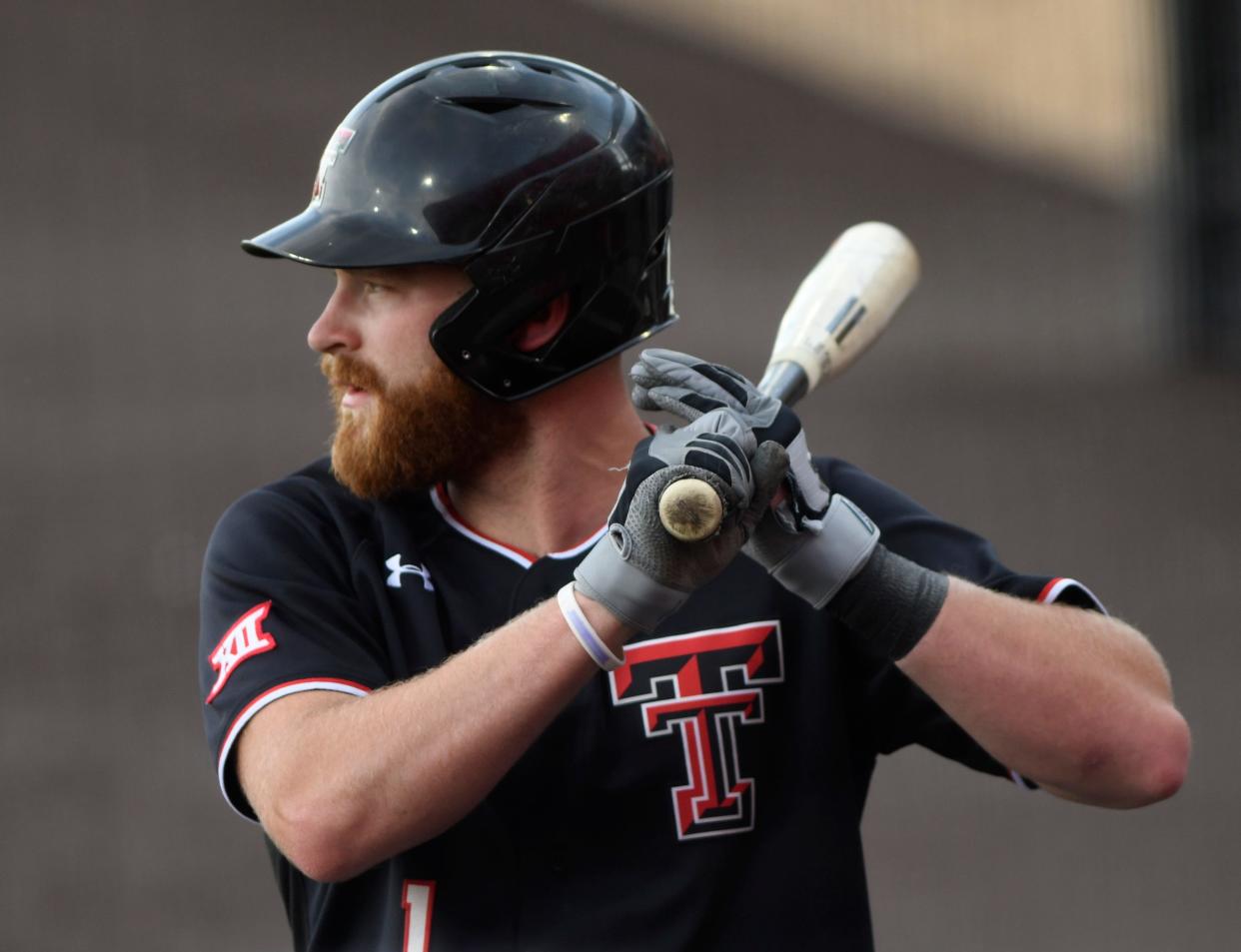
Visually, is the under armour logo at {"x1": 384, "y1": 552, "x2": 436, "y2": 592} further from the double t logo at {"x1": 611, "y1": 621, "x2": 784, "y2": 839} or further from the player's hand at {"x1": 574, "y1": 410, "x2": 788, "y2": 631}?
the player's hand at {"x1": 574, "y1": 410, "x2": 788, "y2": 631}

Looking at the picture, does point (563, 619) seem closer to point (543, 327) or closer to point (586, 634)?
point (586, 634)

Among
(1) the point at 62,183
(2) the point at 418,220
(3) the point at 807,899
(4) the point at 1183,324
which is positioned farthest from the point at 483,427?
(4) the point at 1183,324

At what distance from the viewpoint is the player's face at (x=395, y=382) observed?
240cm

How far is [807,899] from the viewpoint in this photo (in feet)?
7.45

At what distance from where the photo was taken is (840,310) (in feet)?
9.32

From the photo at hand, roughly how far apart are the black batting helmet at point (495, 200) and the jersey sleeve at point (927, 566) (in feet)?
1.47

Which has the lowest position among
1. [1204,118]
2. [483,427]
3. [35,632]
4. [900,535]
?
[35,632]

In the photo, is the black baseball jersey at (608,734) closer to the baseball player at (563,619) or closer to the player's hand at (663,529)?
the baseball player at (563,619)

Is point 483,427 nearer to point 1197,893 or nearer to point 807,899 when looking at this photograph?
point 807,899

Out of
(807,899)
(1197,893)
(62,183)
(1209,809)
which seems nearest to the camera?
(807,899)

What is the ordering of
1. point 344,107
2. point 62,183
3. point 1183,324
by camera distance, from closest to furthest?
1. point 62,183
2. point 1183,324
3. point 344,107

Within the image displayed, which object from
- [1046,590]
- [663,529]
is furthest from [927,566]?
[663,529]

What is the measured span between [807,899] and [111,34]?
393 inches

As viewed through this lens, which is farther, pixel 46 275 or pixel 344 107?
pixel 344 107
